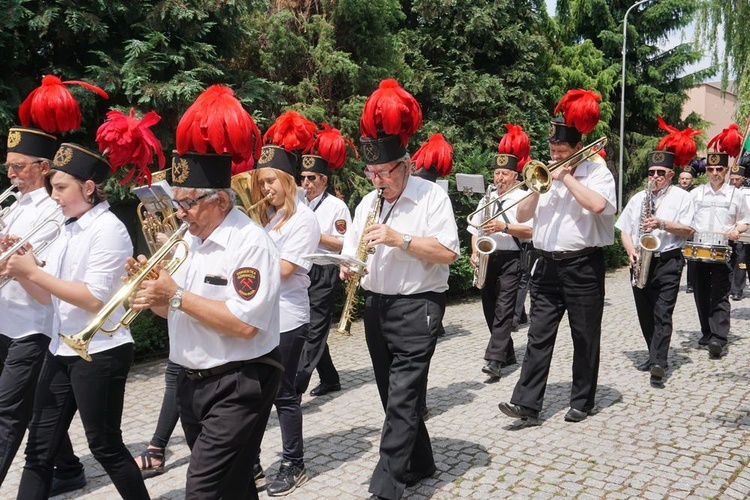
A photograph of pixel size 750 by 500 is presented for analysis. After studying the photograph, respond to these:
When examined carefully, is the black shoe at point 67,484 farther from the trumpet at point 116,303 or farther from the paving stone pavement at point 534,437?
the trumpet at point 116,303

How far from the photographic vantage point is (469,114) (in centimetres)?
1948

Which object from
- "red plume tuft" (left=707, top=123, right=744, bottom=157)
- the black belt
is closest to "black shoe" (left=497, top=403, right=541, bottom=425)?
the black belt

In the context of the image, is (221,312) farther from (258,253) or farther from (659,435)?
(659,435)

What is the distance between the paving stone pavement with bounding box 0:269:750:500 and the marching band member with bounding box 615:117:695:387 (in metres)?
0.50

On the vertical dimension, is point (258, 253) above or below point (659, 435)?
above

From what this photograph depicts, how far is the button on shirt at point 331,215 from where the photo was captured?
683cm

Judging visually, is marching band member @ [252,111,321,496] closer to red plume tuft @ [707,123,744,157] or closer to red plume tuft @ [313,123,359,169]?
red plume tuft @ [313,123,359,169]

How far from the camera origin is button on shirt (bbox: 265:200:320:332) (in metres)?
4.53

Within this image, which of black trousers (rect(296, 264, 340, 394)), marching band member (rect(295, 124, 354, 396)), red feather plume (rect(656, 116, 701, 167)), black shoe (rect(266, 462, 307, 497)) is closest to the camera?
black shoe (rect(266, 462, 307, 497))

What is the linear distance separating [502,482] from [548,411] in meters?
1.65

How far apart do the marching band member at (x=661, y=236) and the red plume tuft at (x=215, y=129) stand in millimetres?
5339

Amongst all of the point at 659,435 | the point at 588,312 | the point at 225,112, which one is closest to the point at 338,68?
the point at 588,312

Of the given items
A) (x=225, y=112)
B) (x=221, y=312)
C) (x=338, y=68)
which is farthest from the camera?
(x=338, y=68)

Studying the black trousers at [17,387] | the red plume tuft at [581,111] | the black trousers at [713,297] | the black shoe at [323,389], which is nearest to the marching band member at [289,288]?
the black trousers at [17,387]
